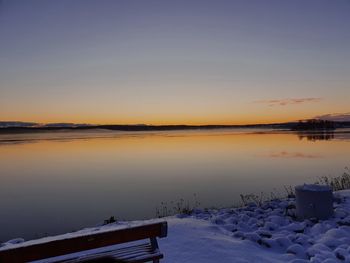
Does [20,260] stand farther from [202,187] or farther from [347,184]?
[202,187]

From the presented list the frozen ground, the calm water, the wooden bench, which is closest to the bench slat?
the wooden bench

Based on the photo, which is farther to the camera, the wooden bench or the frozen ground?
the frozen ground

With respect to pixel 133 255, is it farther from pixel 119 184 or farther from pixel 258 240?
pixel 119 184

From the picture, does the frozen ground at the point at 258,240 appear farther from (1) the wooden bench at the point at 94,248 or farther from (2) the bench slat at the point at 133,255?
(1) the wooden bench at the point at 94,248

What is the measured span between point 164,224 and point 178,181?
15912 millimetres

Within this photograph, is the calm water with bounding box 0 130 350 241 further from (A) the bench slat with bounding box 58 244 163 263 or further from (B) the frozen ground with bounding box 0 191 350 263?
(A) the bench slat with bounding box 58 244 163 263

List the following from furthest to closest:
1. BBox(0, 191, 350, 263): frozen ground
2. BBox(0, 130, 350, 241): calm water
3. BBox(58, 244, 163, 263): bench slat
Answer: BBox(0, 130, 350, 241): calm water < BBox(0, 191, 350, 263): frozen ground < BBox(58, 244, 163, 263): bench slat

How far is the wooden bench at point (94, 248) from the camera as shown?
12.3ft

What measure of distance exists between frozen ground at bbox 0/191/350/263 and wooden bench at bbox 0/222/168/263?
38.8 inches

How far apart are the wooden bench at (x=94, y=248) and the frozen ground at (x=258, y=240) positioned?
3.24 feet

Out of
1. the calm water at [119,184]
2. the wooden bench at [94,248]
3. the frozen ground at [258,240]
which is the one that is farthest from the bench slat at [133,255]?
the calm water at [119,184]

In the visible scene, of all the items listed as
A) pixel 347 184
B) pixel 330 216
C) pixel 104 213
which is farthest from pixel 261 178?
pixel 330 216

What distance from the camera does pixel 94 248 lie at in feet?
13.9

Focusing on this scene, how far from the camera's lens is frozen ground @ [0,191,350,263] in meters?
5.64
